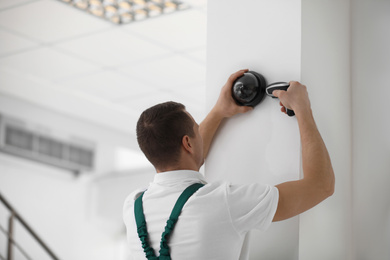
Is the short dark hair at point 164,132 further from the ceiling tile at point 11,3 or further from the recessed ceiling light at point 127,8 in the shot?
the ceiling tile at point 11,3

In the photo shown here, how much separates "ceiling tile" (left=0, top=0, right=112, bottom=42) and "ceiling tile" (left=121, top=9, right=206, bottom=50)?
268mm

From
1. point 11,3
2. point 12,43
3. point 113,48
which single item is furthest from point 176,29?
point 12,43

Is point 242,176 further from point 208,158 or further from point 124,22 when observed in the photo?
point 124,22

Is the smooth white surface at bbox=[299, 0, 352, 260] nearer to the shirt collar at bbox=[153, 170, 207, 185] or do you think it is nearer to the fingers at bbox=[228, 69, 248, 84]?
the fingers at bbox=[228, 69, 248, 84]

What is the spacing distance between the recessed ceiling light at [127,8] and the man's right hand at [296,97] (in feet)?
7.52

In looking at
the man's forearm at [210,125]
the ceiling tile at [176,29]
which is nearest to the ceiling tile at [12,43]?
the ceiling tile at [176,29]

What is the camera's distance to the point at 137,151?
786cm

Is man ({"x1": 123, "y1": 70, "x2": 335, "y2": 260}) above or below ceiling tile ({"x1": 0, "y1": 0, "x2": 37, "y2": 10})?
below

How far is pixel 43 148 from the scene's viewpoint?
291 inches

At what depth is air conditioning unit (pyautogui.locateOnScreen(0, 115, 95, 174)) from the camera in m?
7.00

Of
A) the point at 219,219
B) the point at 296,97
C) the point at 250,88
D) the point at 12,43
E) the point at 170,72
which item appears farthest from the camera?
the point at 170,72

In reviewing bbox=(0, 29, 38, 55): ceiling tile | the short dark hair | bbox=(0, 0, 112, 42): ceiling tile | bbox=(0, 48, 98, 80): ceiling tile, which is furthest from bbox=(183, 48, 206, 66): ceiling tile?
the short dark hair

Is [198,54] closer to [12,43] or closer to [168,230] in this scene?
[12,43]

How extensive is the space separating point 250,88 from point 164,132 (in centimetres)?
42
